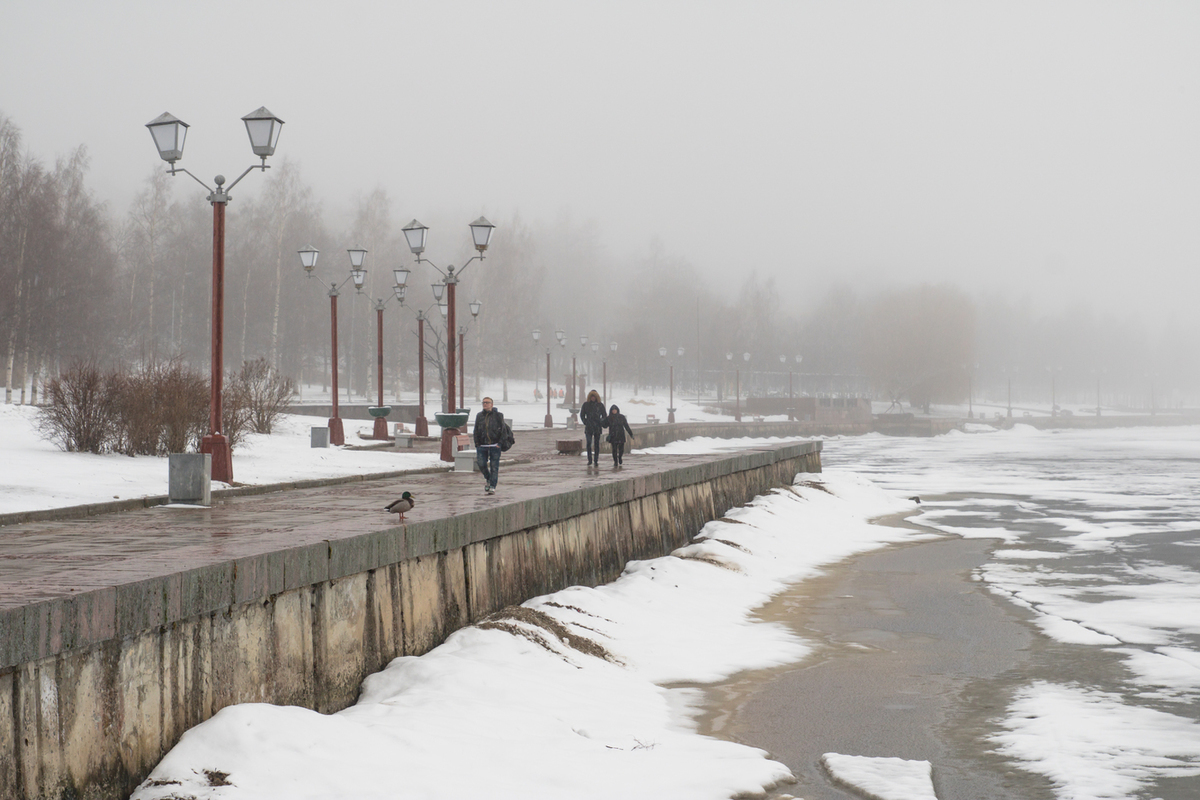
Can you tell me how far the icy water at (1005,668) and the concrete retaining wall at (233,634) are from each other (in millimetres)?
2849

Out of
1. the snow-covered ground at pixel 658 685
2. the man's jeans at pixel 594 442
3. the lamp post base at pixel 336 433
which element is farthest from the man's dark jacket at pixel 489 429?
the lamp post base at pixel 336 433

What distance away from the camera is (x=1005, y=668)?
11195 mm

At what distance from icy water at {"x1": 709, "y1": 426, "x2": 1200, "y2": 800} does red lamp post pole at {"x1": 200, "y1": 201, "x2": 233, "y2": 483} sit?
7309 millimetres

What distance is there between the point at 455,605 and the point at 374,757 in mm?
3804

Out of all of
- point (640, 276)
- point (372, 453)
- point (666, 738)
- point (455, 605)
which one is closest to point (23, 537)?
point (455, 605)

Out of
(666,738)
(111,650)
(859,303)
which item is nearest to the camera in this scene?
(111,650)

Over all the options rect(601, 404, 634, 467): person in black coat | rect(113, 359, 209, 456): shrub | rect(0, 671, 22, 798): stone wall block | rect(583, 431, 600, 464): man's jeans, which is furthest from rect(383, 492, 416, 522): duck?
rect(601, 404, 634, 467): person in black coat

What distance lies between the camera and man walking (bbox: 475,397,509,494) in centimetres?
1479

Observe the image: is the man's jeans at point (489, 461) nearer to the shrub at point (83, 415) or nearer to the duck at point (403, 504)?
the duck at point (403, 504)

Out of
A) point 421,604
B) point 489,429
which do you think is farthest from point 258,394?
point 421,604

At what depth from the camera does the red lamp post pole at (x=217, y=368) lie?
47.6 ft

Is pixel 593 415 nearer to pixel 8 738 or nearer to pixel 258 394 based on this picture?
pixel 258 394

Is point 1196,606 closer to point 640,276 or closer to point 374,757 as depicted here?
point 374,757

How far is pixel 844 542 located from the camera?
21.4 m
